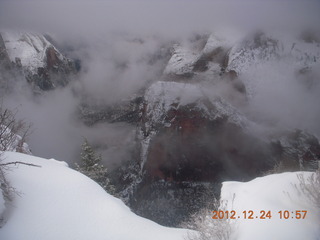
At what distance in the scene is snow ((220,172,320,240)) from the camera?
19.9ft

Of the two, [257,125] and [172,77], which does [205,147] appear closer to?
[257,125]

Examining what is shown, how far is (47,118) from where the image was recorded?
442 feet

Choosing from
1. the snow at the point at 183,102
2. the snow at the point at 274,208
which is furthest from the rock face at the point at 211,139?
the snow at the point at 274,208

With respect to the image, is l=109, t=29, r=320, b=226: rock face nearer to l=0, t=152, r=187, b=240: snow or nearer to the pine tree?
the pine tree

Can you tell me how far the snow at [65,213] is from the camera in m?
5.71

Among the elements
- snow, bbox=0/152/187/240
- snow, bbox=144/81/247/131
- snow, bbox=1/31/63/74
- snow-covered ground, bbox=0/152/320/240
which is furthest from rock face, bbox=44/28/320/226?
snow, bbox=1/31/63/74

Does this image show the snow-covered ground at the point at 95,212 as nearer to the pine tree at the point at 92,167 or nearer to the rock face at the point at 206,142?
the pine tree at the point at 92,167

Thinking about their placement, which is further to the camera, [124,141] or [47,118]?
[47,118]

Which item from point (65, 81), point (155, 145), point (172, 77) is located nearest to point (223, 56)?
point (172, 77)

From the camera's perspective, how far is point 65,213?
6.33 m

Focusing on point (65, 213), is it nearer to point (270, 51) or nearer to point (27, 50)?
point (270, 51)

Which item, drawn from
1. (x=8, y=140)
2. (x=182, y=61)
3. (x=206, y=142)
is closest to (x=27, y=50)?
(x=182, y=61)

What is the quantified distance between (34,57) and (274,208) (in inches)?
3328

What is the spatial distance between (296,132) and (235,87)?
1591 centimetres
